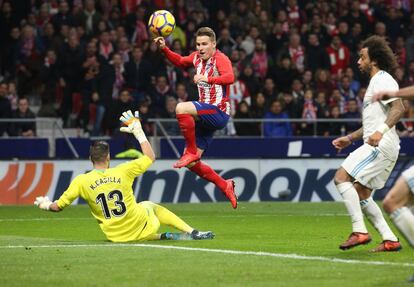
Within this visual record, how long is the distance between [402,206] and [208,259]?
7.64 ft

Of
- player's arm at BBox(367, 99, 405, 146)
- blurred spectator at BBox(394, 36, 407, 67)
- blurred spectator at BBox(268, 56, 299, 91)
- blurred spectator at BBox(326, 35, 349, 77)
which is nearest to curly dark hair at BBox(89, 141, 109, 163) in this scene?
player's arm at BBox(367, 99, 405, 146)

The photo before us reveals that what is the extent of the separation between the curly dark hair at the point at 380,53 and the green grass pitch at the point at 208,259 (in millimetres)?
2044

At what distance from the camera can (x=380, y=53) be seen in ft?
38.6

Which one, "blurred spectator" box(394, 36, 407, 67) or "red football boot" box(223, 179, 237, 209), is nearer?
"red football boot" box(223, 179, 237, 209)

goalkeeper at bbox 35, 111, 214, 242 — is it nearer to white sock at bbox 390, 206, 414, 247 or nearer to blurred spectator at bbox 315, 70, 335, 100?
white sock at bbox 390, 206, 414, 247

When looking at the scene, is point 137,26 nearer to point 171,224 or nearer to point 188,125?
point 188,125

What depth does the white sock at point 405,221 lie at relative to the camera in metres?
9.36

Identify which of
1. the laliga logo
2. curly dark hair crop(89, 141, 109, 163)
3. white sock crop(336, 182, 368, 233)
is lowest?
the laliga logo

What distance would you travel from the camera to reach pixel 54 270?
10219 millimetres

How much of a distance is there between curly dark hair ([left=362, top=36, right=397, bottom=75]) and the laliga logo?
1260 centimetres

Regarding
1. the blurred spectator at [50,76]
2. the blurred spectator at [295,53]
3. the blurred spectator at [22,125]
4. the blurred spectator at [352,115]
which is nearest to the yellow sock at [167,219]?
the blurred spectator at [22,125]

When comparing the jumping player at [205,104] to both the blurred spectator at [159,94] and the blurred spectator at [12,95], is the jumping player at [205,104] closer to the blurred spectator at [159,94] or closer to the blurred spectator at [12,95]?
the blurred spectator at [12,95]

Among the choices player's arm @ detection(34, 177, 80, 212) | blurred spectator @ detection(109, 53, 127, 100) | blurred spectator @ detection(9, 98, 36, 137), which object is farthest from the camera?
blurred spectator @ detection(109, 53, 127, 100)

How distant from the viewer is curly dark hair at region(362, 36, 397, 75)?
38.5ft
